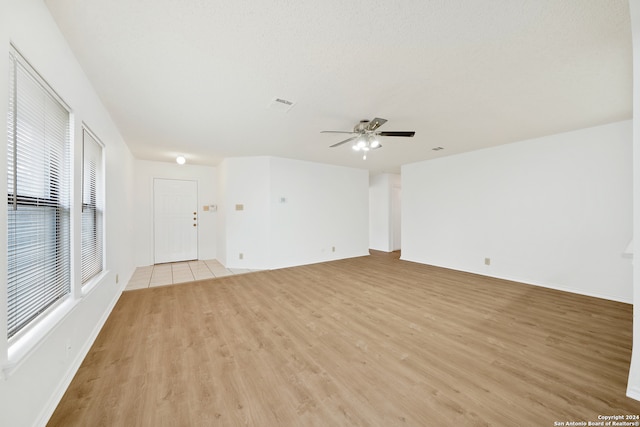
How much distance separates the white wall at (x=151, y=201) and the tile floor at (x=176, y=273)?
426 mm

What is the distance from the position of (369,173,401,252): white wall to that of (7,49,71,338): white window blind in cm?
706

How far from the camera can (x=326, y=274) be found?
4.72 m

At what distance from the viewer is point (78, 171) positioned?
192cm

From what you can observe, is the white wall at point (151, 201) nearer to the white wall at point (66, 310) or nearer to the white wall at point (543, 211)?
the white wall at point (66, 310)

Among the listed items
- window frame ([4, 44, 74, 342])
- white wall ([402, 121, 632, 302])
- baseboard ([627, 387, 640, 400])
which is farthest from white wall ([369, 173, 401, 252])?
window frame ([4, 44, 74, 342])

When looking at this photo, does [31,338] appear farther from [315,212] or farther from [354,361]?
[315,212]

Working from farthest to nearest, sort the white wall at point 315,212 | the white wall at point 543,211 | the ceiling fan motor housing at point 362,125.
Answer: the white wall at point 315,212, the white wall at point 543,211, the ceiling fan motor housing at point 362,125

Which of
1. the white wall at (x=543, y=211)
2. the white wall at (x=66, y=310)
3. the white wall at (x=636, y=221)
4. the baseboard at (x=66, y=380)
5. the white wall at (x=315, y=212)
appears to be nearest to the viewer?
the white wall at (x=66, y=310)

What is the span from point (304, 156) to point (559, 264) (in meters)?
5.03

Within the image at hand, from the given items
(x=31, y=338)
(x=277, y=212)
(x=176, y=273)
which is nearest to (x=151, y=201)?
(x=176, y=273)

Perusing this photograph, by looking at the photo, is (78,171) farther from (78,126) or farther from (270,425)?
(270,425)

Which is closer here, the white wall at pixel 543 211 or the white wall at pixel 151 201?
the white wall at pixel 543 211

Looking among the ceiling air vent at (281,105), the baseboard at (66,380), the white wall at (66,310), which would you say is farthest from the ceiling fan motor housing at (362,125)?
the baseboard at (66,380)

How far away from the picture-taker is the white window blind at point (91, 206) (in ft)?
7.44
